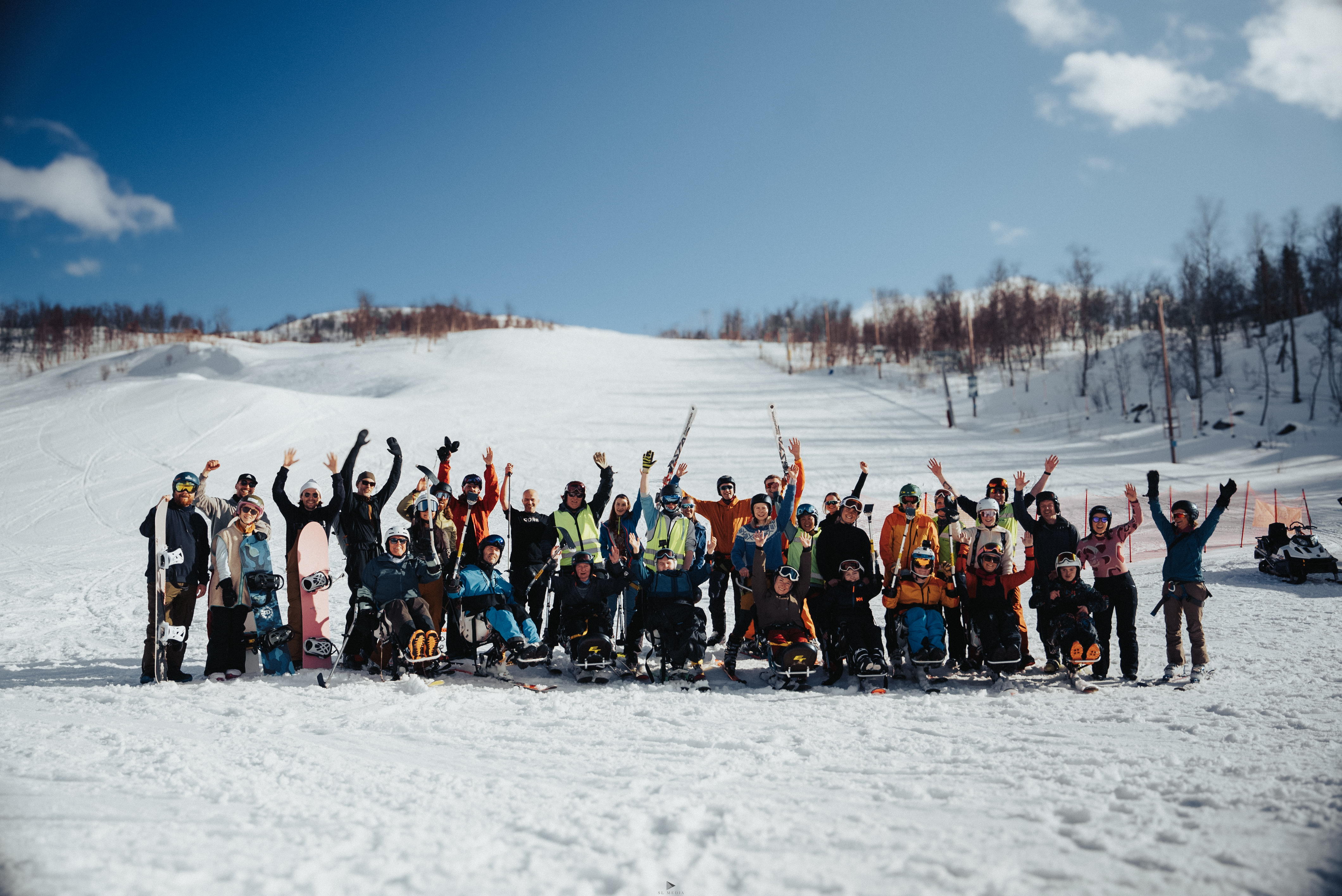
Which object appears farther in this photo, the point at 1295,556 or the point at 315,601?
the point at 1295,556

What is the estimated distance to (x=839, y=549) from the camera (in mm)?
6289

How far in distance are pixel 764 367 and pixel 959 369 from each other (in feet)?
39.1

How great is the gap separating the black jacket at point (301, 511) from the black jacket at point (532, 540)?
1645 mm

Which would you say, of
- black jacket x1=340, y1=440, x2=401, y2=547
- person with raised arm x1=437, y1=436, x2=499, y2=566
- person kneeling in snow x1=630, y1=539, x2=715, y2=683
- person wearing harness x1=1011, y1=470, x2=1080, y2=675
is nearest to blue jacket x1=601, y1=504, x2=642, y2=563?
person kneeling in snow x1=630, y1=539, x2=715, y2=683

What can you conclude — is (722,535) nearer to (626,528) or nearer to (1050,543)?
(626,528)

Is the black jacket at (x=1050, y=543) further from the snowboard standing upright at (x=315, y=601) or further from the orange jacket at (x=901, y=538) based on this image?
the snowboard standing upright at (x=315, y=601)

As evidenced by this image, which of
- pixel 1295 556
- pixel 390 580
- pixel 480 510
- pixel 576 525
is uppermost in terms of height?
pixel 480 510

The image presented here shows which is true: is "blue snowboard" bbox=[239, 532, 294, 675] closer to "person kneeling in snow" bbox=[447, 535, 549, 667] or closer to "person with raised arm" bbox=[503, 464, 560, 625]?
"person kneeling in snow" bbox=[447, 535, 549, 667]

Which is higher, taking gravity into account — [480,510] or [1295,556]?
[480,510]

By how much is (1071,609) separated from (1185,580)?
3.18ft

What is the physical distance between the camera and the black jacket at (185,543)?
19.3ft

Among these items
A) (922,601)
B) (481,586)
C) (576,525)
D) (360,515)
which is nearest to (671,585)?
(576,525)

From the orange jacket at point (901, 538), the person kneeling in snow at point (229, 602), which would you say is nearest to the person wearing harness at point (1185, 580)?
the orange jacket at point (901, 538)

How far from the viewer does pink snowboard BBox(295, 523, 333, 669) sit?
6.03 meters
